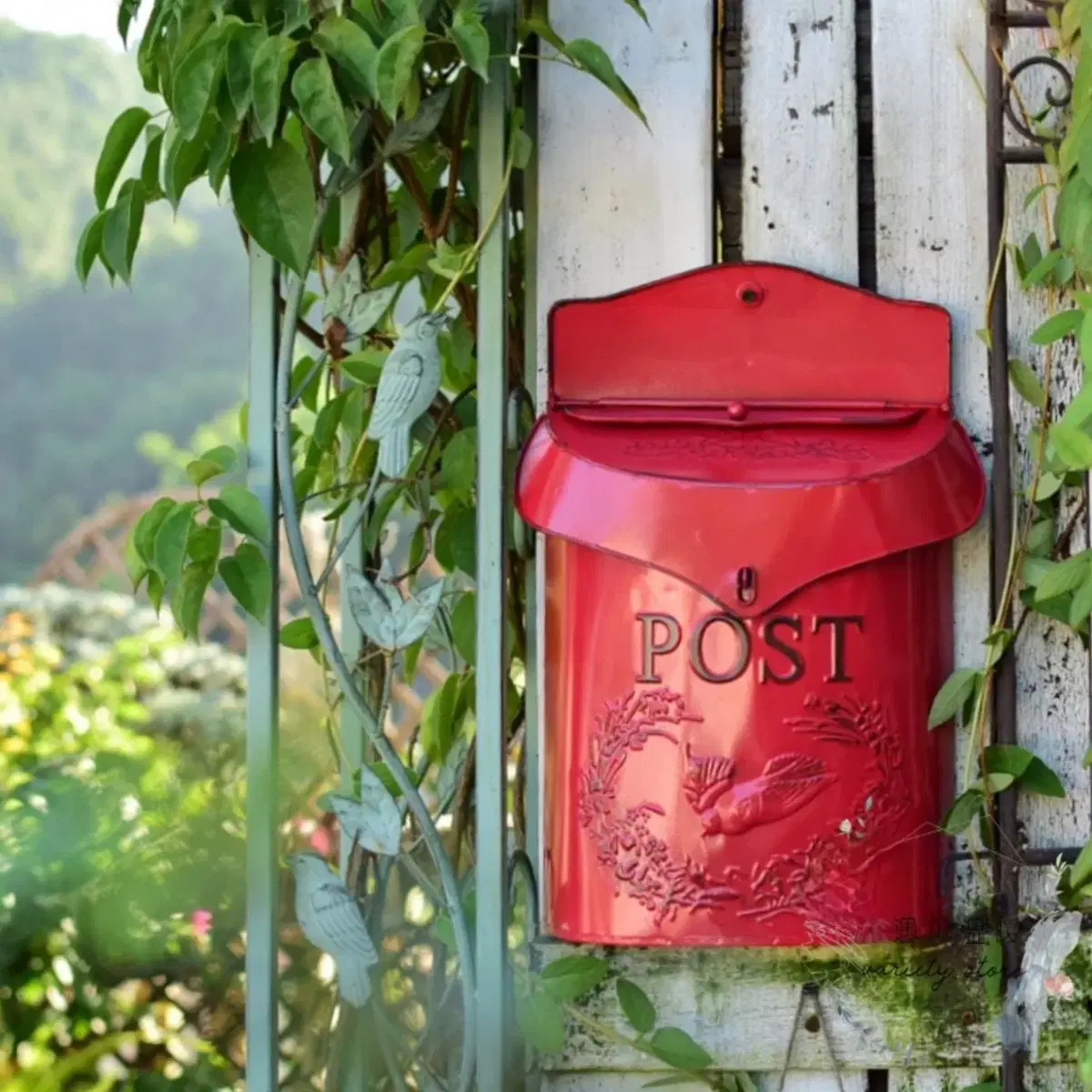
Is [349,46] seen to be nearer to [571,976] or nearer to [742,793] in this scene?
[742,793]

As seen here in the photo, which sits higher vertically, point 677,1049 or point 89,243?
point 89,243

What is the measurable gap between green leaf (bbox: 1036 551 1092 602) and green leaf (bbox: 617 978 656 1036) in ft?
1.66

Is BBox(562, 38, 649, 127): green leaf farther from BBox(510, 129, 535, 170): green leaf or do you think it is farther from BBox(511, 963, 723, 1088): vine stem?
BBox(511, 963, 723, 1088): vine stem

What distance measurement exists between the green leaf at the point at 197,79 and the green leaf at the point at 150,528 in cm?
30

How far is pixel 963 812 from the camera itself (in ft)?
4.60

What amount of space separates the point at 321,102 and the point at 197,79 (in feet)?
0.32

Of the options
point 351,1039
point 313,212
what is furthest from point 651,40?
point 351,1039

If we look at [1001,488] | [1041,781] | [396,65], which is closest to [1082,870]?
[1041,781]

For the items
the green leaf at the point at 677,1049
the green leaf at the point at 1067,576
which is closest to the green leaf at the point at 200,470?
the green leaf at the point at 677,1049

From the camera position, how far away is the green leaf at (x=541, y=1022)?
54.3 inches

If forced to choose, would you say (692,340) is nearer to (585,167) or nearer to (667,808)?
(585,167)

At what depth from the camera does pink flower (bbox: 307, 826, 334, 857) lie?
2.38m

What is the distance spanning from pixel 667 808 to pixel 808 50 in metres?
0.72

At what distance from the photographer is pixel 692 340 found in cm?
143
